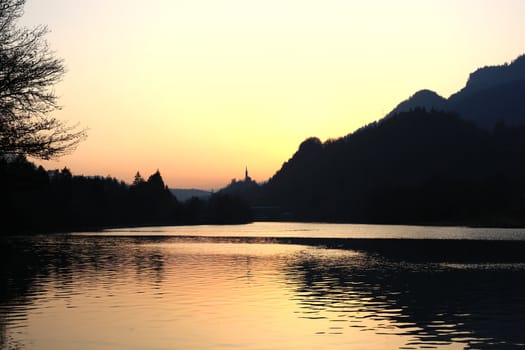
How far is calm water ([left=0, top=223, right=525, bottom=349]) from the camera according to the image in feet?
97.1

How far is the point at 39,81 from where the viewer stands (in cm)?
3384

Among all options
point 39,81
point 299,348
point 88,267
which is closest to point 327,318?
point 299,348

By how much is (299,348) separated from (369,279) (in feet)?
99.1

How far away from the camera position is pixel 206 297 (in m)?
44.2

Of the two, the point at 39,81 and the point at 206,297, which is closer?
the point at 39,81

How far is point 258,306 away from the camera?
40.2 m

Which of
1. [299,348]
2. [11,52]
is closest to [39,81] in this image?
[11,52]

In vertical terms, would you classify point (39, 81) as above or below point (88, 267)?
above

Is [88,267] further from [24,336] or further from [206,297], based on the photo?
[24,336]

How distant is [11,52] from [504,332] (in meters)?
26.7

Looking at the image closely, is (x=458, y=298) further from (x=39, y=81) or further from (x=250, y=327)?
(x=39, y=81)

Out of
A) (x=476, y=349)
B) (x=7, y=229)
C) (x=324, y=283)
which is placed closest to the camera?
(x=476, y=349)

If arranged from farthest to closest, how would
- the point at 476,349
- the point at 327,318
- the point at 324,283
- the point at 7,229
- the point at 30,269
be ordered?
1. the point at 7,229
2. the point at 30,269
3. the point at 324,283
4. the point at 327,318
5. the point at 476,349

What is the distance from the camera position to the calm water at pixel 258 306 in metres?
29.6
